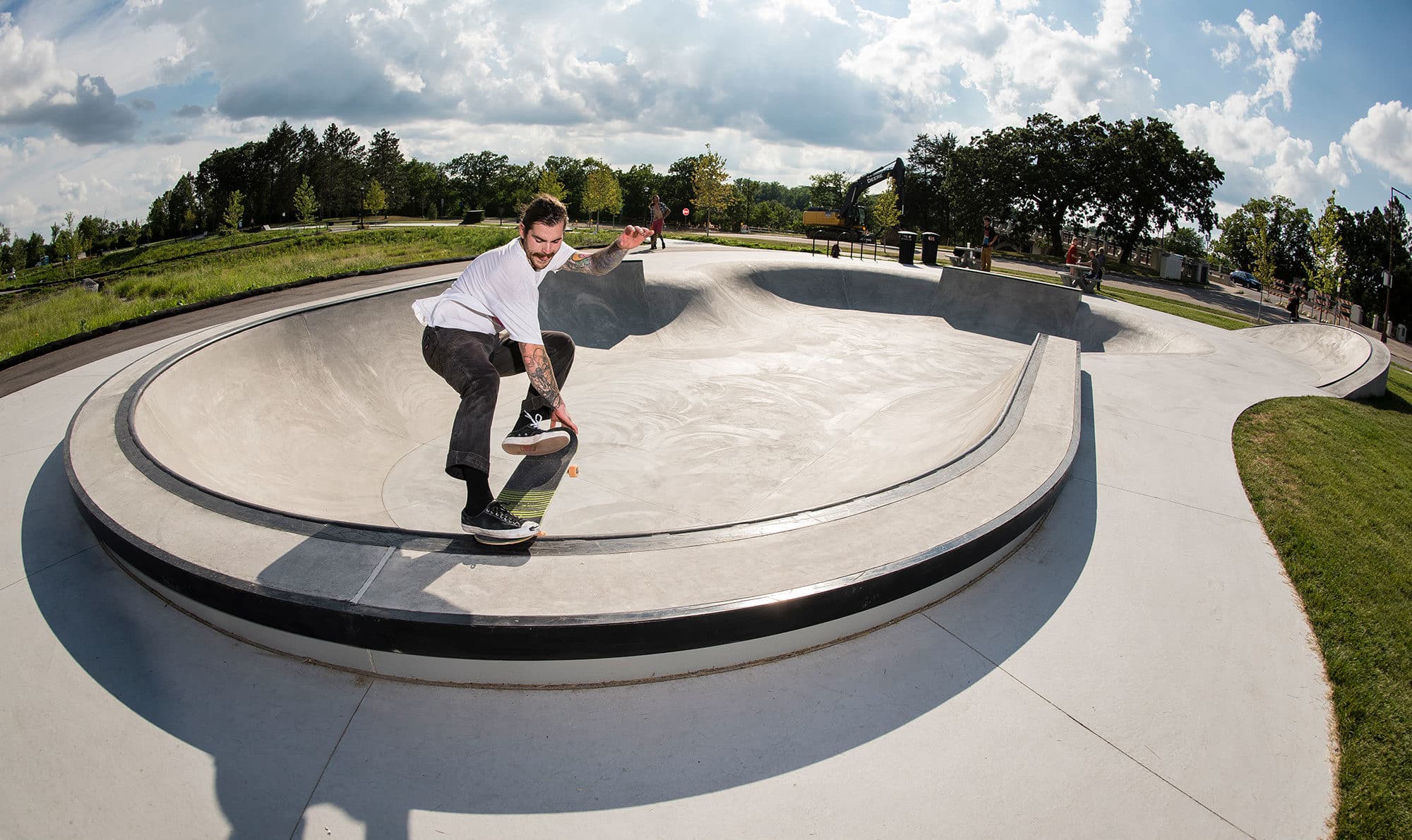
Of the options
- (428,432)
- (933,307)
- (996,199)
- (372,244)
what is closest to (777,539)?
(428,432)

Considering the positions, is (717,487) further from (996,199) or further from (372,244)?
(996,199)

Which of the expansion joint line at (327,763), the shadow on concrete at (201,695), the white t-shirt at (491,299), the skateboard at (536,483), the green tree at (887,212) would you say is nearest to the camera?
the expansion joint line at (327,763)

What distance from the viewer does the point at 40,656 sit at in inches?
124

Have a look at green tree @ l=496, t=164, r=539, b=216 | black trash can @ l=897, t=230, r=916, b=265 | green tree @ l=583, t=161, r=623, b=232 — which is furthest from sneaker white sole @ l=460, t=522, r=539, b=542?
green tree @ l=496, t=164, r=539, b=216

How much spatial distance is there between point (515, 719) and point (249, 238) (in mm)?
59514

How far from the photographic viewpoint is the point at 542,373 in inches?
155

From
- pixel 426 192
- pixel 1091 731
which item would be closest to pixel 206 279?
pixel 1091 731

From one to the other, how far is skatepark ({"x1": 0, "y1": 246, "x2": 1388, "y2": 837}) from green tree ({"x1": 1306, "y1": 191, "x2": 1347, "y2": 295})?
3222cm

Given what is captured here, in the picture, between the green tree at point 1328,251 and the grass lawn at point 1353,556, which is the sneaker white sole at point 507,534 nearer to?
the grass lawn at point 1353,556

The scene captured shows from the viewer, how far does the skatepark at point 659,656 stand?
248 centimetres

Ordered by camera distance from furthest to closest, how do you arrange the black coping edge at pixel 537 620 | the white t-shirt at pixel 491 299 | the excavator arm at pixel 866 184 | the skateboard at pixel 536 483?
1. the excavator arm at pixel 866 184
2. the skateboard at pixel 536 483
3. the white t-shirt at pixel 491 299
4. the black coping edge at pixel 537 620

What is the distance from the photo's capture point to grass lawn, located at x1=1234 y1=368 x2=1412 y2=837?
2867 mm

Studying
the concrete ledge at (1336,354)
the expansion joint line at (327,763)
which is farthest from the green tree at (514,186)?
the expansion joint line at (327,763)

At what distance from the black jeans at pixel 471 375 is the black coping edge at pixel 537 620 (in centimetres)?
79
